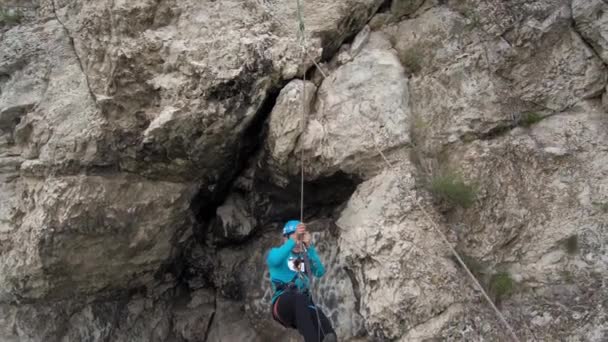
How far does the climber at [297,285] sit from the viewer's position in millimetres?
5332

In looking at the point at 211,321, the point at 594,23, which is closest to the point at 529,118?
the point at 594,23

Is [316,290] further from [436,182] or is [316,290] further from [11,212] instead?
[11,212]

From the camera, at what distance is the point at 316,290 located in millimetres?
6637

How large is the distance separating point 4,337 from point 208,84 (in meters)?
4.54

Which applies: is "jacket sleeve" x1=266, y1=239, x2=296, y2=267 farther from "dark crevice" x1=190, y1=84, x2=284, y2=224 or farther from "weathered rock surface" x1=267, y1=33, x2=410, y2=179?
"dark crevice" x1=190, y1=84, x2=284, y2=224

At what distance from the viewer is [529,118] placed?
19.2 feet

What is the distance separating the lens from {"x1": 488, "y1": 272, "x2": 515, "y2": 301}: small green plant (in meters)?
5.21

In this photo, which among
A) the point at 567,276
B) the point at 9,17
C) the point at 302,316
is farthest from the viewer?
the point at 9,17

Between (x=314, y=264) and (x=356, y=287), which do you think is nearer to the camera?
(x=314, y=264)

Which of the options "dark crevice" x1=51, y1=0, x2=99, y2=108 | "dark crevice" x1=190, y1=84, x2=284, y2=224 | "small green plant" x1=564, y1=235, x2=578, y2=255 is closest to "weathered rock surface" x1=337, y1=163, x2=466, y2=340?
"small green plant" x1=564, y1=235, x2=578, y2=255

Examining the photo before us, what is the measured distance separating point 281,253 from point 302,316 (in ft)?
2.36

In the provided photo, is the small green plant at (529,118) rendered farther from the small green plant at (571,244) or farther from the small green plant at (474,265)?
the small green plant at (474,265)

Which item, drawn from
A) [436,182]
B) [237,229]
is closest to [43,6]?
[237,229]

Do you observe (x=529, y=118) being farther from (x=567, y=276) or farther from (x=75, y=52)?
(x=75, y=52)
